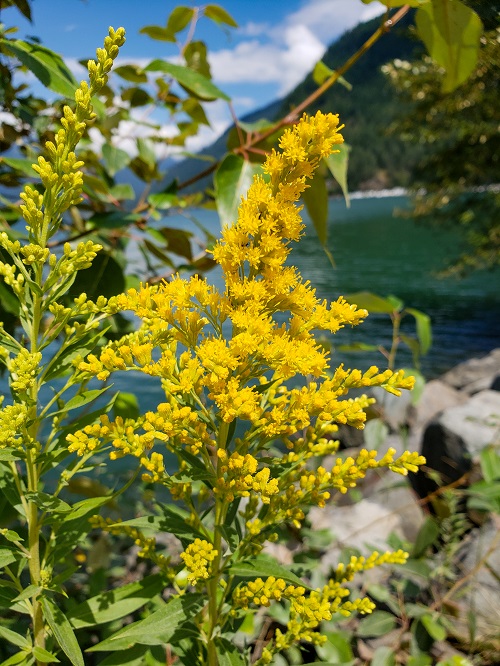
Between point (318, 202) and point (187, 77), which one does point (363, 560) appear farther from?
point (187, 77)

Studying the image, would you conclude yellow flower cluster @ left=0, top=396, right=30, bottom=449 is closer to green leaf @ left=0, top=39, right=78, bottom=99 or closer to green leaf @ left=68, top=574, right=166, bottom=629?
green leaf @ left=68, top=574, right=166, bottom=629

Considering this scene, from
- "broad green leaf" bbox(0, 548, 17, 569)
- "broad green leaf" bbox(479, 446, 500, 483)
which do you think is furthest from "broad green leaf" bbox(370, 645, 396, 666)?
"broad green leaf" bbox(0, 548, 17, 569)

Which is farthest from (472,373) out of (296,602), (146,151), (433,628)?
(296,602)

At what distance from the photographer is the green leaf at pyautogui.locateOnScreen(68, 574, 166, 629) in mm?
918

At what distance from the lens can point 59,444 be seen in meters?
0.90

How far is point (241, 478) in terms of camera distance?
0.78 meters

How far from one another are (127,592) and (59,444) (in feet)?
1.09

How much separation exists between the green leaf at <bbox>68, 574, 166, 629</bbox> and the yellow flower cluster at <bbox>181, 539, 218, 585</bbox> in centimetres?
21

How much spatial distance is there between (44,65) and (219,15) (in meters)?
0.97

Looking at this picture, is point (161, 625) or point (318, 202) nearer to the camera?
point (161, 625)

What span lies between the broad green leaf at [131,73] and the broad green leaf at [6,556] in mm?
1680

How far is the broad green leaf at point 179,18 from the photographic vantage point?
5.90ft

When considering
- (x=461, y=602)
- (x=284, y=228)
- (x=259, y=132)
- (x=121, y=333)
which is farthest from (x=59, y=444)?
(x=461, y=602)

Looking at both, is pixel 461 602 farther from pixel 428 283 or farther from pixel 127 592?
pixel 428 283
